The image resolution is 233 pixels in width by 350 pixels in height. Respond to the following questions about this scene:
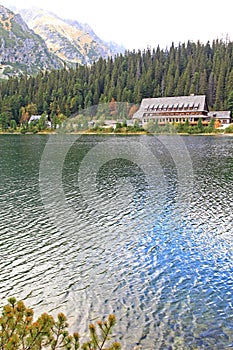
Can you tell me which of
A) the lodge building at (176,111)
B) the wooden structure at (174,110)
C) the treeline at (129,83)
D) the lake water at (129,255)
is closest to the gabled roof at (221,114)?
the lodge building at (176,111)

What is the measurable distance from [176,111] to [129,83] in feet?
112

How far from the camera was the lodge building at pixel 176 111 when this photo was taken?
12788 centimetres

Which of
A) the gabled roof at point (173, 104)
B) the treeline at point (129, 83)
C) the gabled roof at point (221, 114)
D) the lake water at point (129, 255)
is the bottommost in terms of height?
the lake water at point (129, 255)

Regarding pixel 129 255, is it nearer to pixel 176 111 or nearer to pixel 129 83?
pixel 176 111

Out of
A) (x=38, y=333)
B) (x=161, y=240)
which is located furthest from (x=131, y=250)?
(x=38, y=333)

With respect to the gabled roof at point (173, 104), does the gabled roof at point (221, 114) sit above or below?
below

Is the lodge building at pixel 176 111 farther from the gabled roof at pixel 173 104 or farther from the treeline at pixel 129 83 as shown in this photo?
the treeline at pixel 129 83

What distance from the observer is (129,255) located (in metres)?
17.0

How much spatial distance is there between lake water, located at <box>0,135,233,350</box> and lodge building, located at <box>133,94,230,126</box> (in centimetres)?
9567

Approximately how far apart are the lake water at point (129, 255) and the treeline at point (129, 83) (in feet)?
358

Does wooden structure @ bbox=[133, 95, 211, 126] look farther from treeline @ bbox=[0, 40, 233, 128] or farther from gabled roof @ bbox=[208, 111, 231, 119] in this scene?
treeline @ bbox=[0, 40, 233, 128]

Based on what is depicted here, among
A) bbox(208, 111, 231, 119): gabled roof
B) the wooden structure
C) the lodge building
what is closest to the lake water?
bbox(208, 111, 231, 119): gabled roof

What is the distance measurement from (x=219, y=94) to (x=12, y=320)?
5380 inches

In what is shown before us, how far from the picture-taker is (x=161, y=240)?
19141mm
